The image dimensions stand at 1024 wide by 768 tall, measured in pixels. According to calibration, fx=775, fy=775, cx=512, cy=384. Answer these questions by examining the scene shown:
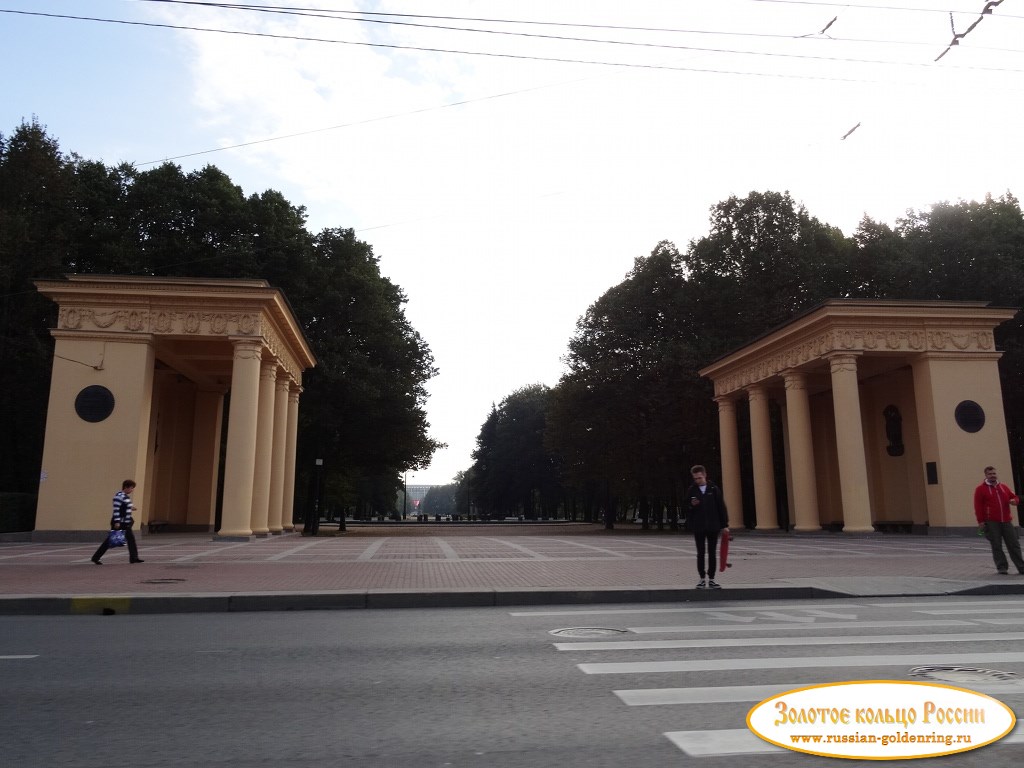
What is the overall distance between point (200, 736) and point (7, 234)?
3292 cm

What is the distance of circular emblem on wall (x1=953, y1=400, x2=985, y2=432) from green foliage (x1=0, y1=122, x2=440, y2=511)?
24652 millimetres

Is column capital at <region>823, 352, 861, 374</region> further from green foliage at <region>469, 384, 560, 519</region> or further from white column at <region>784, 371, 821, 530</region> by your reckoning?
green foliage at <region>469, 384, 560, 519</region>

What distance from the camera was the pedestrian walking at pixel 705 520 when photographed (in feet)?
37.1

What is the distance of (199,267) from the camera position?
36188 millimetres

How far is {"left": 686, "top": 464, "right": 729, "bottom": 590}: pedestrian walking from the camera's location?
11.3m

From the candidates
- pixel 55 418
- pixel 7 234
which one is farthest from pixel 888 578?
pixel 7 234

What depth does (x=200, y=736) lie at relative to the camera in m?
4.31

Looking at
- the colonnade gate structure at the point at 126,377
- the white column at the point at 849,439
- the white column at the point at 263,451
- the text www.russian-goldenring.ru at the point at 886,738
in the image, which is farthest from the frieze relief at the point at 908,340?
the text www.russian-goldenring.ru at the point at 886,738

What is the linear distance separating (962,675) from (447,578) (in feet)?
27.6

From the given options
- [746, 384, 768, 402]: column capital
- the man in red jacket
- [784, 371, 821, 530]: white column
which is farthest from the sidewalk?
[746, 384, 768, 402]: column capital

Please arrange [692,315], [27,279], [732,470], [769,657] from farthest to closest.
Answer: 1. [692,315]
2. [732,470]
3. [27,279]
4. [769,657]

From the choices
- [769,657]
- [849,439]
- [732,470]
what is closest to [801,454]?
[849,439]

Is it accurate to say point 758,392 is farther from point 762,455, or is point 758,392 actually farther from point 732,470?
point 732,470

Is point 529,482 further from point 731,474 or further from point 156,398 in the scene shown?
point 156,398
